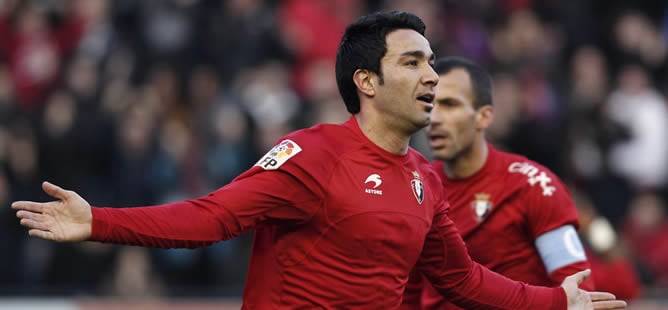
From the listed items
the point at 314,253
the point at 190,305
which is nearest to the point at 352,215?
the point at 314,253

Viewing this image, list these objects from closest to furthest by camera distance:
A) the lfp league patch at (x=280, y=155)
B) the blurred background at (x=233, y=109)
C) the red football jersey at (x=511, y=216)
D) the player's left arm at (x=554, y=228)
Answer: the lfp league patch at (x=280, y=155) → the player's left arm at (x=554, y=228) → the red football jersey at (x=511, y=216) → the blurred background at (x=233, y=109)

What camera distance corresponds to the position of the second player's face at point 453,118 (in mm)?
6500

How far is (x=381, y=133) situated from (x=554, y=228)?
4.27 ft

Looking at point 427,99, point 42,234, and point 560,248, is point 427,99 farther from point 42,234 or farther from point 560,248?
point 42,234

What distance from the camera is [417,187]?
17.4 ft

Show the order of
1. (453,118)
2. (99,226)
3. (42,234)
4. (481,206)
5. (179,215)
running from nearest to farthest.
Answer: (42,234) < (99,226) < (179,215) < (481,206) < (453,118)

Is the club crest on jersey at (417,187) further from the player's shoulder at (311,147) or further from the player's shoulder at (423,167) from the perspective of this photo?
the player's shoulder at (311,147)

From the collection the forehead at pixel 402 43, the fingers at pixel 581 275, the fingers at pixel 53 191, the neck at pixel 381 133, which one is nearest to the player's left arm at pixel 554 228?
the fingers at pixel 581 275

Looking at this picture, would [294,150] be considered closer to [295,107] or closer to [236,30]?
[295,107]

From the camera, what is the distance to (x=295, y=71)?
13.3 meters

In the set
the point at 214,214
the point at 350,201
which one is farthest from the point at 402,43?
the point at 214,214

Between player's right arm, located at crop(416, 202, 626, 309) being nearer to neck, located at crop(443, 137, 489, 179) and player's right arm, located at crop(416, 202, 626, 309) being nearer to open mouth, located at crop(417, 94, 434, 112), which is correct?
open mouth, located at crop(417, 94, 434, 112)

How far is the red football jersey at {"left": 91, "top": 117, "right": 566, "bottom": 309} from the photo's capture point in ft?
15.5

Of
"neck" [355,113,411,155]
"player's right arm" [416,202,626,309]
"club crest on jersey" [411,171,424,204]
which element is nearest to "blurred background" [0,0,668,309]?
"player's right arm" [416,202,626,309]
